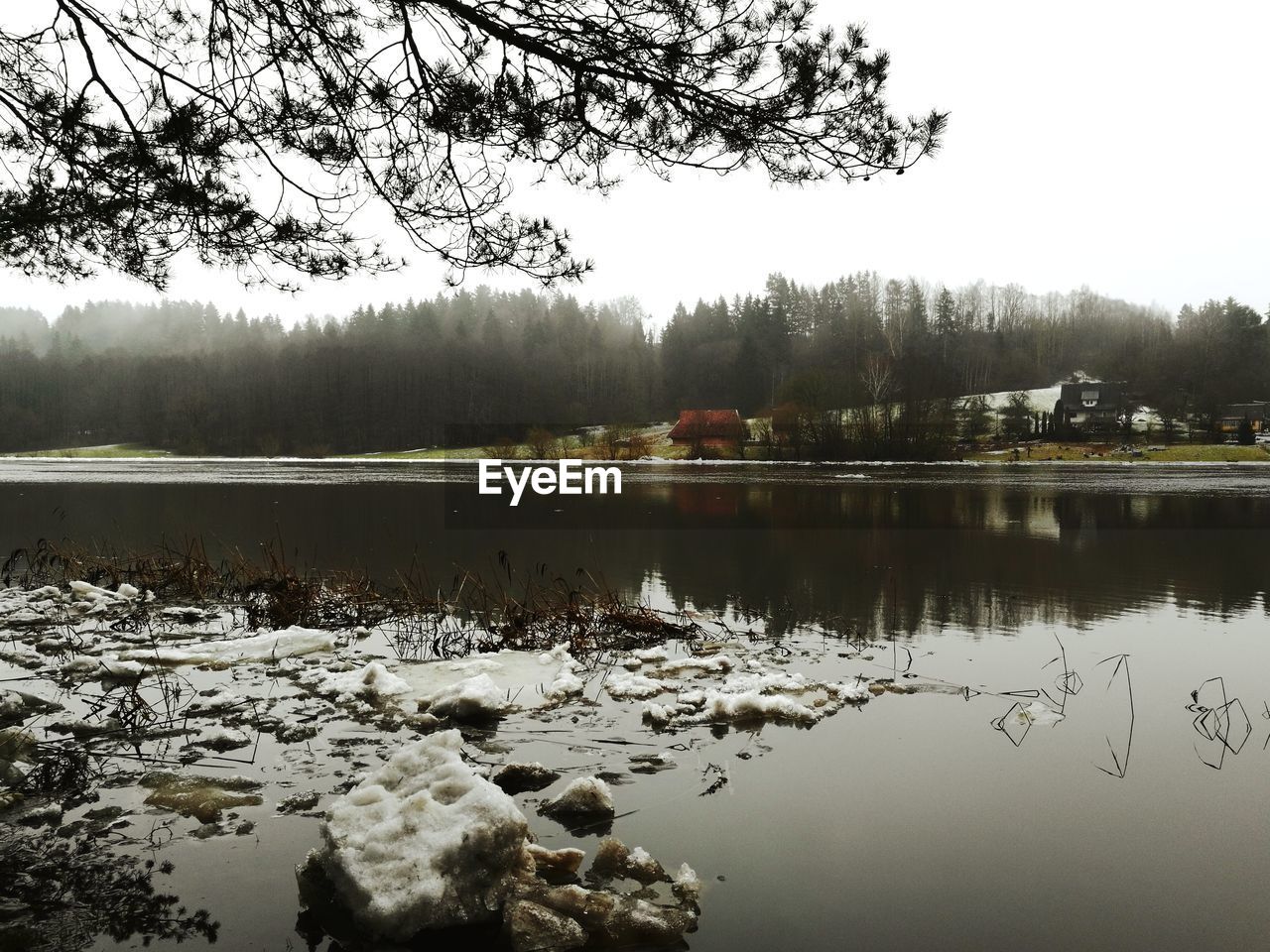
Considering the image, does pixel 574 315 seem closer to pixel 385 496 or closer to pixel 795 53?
pixel 385 496

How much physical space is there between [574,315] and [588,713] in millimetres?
108554

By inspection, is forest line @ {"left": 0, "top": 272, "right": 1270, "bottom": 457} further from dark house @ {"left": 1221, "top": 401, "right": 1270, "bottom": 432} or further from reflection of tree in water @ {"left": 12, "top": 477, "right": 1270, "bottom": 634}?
reflection of tree in water @ {"left": 12, "top": 477, "right": 1270, "bottom": 634}

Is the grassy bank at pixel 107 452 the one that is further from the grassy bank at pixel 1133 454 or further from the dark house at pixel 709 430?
the grassy bank at pixel 1133 454

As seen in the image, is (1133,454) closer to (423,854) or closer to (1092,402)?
(1092,402)

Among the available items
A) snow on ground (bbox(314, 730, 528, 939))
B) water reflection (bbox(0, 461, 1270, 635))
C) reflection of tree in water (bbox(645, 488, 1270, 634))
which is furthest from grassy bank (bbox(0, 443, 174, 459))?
snow on ground (bbox(314, 730, 528, 939))

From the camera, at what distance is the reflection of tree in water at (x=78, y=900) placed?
2.86 meters

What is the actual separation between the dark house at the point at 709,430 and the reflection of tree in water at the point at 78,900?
203 ft

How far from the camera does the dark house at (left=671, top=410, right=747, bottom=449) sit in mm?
66000

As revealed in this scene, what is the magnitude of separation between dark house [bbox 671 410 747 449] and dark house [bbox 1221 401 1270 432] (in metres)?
41.8

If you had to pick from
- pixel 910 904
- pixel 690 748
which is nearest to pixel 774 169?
pixel 690 748

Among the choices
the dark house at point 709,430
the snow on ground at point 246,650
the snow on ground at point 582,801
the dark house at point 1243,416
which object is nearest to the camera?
the snow on ground at point 582,801

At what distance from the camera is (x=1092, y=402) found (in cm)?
8231

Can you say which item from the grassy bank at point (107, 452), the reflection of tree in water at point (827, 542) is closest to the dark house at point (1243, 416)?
the reflection of tree in water at point (827, 542)

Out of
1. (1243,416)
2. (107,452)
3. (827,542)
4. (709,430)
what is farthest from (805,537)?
(107,452)
